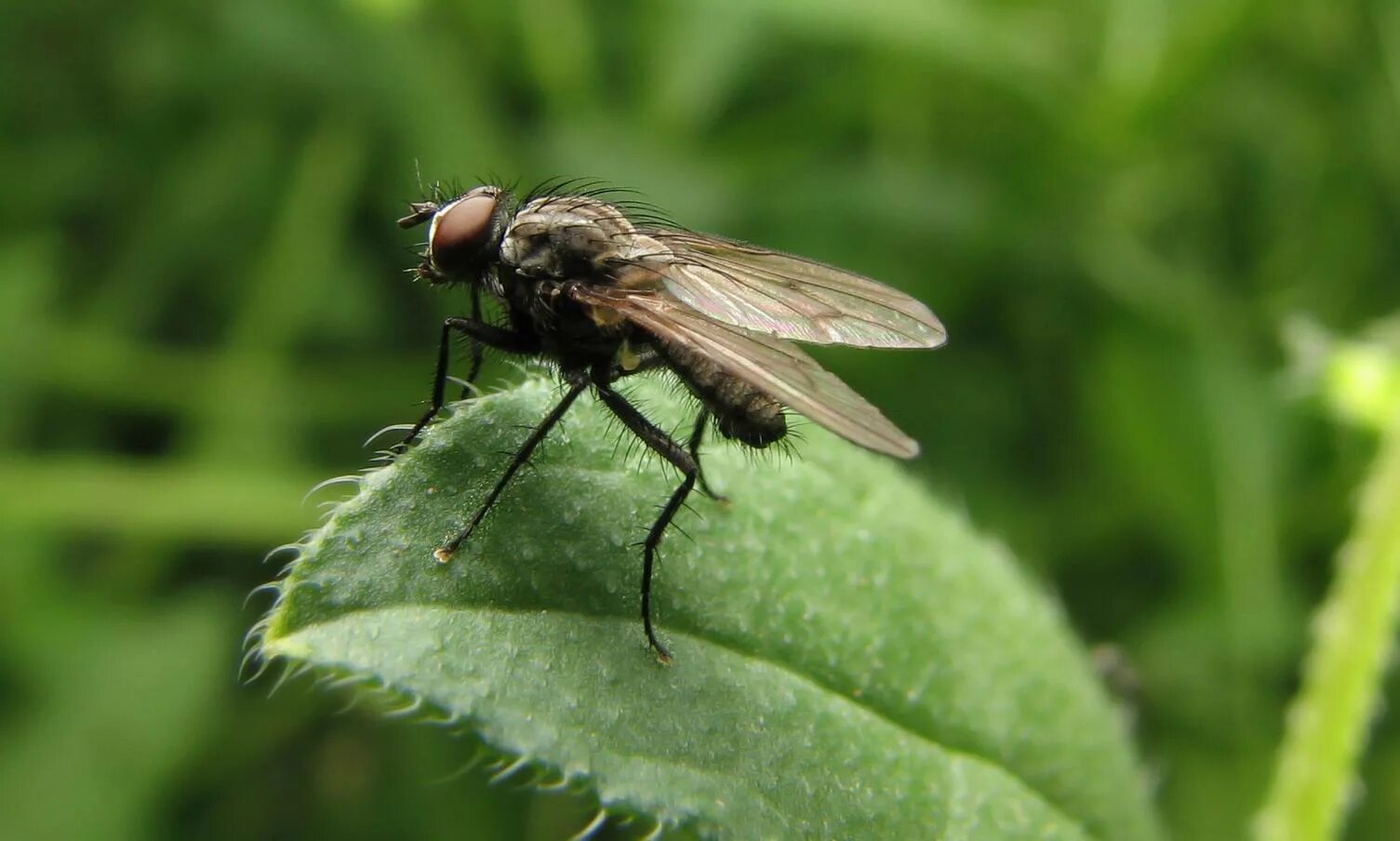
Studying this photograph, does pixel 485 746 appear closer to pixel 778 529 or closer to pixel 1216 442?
pixel 778 529

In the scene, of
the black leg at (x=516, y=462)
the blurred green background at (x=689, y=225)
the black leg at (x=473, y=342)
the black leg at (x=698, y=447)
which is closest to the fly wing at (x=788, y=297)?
the black leg at (x=698, y=447)

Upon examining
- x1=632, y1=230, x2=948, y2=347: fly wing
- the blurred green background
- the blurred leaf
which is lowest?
the blurred leaf

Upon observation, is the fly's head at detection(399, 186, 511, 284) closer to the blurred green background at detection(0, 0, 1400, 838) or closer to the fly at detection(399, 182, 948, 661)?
the fly at detection(399, 182, 948, 661)

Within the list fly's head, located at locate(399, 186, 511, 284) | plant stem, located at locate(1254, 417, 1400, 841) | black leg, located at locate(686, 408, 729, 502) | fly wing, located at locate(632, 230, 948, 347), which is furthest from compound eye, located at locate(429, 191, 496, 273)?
plant stem, located at locate(1254, 417, 1400, 841)

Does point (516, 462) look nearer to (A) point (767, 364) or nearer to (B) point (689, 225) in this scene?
(A) point (767, 364)

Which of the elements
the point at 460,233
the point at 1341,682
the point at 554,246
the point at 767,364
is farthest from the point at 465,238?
the point at 1341,682

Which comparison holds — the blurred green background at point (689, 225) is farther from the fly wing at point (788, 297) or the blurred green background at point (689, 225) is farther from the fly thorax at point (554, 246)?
the fly thorax at point (554, 246)
